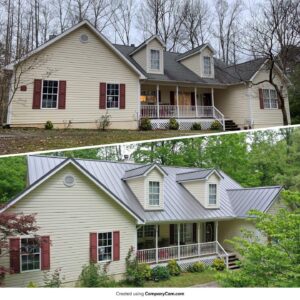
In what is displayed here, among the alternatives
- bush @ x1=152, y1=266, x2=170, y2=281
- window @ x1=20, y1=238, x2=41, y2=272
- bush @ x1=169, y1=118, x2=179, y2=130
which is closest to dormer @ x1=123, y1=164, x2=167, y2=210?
bush @ x1=152, y1=266, x2=170, y2=281

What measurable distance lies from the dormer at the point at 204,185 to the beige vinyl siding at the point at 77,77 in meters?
4.26

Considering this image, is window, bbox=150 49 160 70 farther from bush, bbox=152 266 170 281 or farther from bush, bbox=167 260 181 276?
bush, bbox=152 266 170 281

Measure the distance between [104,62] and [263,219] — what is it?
6.21m

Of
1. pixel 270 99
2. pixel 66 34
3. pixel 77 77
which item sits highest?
pixel 66 34

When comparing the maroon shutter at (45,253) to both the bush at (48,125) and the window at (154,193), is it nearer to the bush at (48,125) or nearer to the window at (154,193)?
the window at (154,193)

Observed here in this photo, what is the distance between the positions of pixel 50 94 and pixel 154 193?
4460 mm

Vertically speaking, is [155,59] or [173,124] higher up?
[155,59]

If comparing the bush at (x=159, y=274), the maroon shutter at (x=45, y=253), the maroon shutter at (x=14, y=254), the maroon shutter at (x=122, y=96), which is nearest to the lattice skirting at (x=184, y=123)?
the maroon shutter at (x=122, y=96)

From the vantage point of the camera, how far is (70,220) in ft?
16.3

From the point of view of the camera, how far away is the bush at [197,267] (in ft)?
17.5

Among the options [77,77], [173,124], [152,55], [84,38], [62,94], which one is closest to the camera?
Result: [62,94]

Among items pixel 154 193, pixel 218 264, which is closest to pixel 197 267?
pixel 218 264

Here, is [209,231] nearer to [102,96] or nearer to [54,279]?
[54,279]
